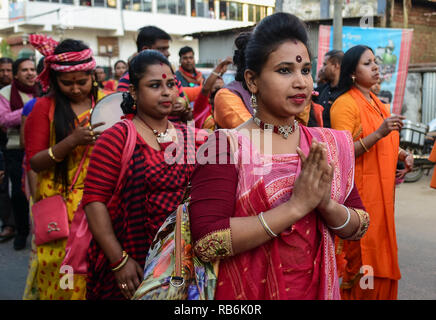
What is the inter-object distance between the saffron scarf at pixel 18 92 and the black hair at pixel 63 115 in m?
2.75

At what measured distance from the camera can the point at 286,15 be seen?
166 centimetres

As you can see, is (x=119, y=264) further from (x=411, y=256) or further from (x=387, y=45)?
(x=387, y=45)

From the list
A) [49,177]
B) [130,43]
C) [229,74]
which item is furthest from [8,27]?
[49,177]

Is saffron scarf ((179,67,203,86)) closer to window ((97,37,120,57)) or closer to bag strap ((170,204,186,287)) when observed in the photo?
bag strap ((170,204,186,287))

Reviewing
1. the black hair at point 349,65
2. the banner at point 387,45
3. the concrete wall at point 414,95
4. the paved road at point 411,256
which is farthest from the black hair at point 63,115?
the concrete wall at point 414,95

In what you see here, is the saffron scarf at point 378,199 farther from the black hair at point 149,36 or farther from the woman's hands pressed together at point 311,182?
the woman's hands pressed together at point 311,182

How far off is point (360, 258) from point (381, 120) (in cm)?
105

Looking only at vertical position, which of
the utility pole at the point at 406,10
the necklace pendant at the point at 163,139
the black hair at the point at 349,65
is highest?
the utility pole at the point at 406,10

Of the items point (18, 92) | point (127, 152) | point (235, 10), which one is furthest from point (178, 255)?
point (235, 10)

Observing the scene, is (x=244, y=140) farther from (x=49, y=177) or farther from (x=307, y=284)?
(x=49, y=177)

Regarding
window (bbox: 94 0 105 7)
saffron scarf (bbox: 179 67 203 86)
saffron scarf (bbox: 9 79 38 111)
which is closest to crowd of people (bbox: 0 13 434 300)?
saffron scarf (bbox: 9 79 38 111)

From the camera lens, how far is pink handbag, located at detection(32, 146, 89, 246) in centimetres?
301

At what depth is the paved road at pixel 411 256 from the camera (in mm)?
4043

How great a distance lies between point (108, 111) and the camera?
2.97m
